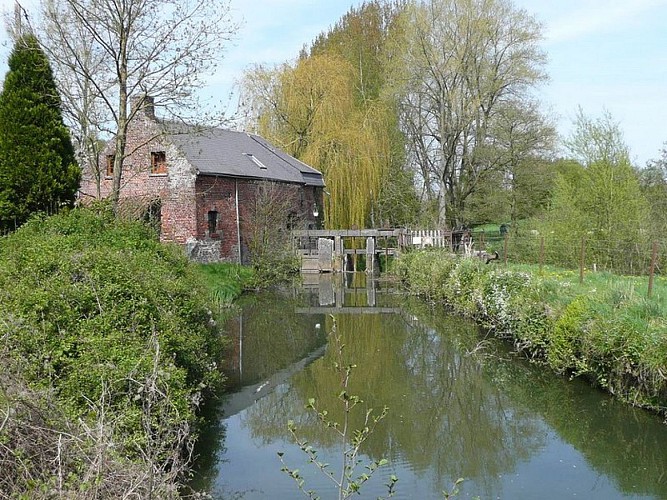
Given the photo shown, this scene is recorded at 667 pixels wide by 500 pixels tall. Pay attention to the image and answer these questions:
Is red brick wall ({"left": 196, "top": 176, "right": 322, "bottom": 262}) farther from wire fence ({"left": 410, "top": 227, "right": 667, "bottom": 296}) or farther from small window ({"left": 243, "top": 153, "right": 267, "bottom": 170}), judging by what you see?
wire fence ({"left": 410, "top": 227, "right": 667, "bottom": 296})

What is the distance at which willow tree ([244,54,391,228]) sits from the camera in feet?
105

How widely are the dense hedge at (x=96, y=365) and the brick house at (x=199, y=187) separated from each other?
16.4 m

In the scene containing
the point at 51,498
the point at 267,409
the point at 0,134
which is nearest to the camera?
the point at 51,498

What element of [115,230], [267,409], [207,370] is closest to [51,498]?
[207,370]

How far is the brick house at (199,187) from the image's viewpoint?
25.6 m

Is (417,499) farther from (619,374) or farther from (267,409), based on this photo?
(619,374)

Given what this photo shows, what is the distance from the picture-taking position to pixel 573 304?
401 inches

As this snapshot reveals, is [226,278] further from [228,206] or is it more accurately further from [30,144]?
[30,144]

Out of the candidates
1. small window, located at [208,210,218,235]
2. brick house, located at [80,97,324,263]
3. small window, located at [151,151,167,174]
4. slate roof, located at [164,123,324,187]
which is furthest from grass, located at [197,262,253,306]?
small window, located at [151,151,167,174]

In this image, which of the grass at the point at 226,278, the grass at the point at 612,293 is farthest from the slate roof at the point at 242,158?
the grass at the point at 612,293

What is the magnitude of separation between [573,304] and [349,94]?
24.3 meters

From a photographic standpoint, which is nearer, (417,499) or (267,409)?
(417,499)

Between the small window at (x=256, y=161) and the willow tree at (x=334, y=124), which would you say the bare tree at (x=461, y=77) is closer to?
the willow tree at (x=334, y=124)

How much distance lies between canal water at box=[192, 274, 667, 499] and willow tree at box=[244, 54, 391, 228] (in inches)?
718
